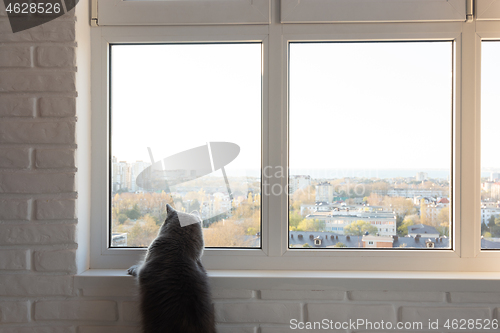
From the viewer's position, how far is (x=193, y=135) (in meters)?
1.38

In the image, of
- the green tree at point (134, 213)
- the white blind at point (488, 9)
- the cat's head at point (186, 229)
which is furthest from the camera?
the green tree at point (134, 213)

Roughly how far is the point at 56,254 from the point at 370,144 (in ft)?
4.20

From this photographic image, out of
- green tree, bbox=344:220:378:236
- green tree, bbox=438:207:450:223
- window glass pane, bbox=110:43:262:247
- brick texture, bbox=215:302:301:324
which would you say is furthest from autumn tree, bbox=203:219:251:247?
green tree, bbox=438:207:450:223

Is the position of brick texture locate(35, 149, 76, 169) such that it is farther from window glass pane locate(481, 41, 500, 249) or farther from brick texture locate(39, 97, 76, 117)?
window glass pane locate(481, 41, 500, 249)

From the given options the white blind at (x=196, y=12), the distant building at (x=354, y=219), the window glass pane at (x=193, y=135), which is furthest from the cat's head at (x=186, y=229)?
the white blind at (x=196, y=12)

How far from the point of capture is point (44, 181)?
1216mm

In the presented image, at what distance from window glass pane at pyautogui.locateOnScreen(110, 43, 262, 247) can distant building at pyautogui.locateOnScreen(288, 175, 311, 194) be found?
0.43 ft

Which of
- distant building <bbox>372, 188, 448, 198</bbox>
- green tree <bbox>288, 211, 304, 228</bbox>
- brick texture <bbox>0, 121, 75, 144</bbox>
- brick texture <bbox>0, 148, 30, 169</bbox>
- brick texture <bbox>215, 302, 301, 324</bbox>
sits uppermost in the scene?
brick texture <bbox>0, 121, 75, 144</bbox>

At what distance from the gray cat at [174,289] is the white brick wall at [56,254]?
0.63ft

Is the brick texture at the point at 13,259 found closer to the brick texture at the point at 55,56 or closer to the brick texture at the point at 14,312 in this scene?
the brick texture at the point at 14,312

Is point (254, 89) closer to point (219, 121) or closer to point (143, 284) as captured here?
point (219, 121)

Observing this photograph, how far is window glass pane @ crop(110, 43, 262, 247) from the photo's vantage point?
1377 mm

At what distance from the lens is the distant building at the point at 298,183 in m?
1.37

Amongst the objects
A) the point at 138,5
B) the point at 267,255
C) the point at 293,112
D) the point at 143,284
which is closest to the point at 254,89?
the point at 293,112
